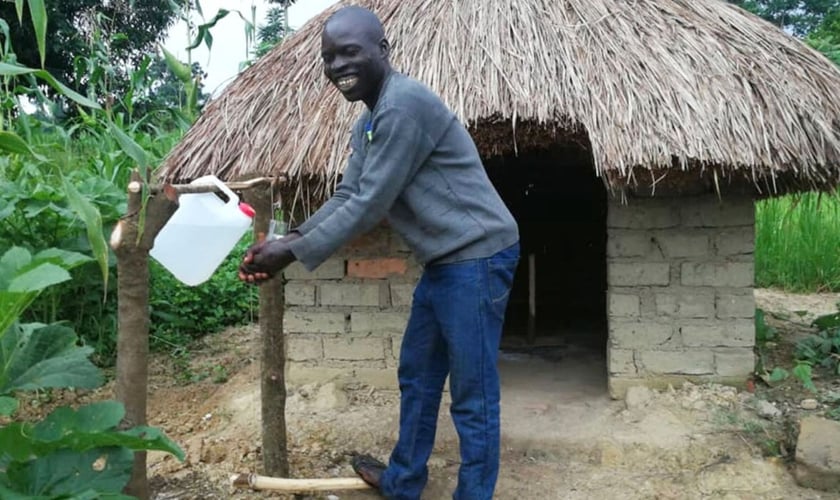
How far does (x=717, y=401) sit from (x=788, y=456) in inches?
20.0

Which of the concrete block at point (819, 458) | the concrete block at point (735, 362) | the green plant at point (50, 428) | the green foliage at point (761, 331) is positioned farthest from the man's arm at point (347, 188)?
the green foliage at point (761, 331)

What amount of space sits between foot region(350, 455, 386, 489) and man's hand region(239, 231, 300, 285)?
3.13 ft

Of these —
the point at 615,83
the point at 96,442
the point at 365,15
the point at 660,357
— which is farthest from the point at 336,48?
the point at 660,357

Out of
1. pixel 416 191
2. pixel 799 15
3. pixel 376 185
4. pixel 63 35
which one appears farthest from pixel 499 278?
pixel 799 15

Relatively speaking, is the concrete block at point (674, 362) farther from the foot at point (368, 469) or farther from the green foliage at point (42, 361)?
the green foliage at point (42, 361)

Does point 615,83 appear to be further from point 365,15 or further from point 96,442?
point 96,442

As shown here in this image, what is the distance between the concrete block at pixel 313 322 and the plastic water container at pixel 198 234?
5.64 feet

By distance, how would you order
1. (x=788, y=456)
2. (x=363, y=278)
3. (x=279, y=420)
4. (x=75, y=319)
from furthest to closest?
1. (x=75, y=319)
2. (x=363, y=278)
3. (x=788, y=456)
4. (x=279, y=420)

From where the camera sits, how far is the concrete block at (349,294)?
3701 mm

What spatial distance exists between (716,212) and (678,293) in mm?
448

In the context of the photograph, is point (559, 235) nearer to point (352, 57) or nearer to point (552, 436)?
point (552, 436)

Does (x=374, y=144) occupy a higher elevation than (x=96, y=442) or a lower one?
higher

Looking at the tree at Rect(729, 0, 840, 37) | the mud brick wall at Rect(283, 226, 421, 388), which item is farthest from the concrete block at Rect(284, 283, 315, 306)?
the tree at Rect(729, 0, 840, 37)

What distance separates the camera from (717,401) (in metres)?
3.48
